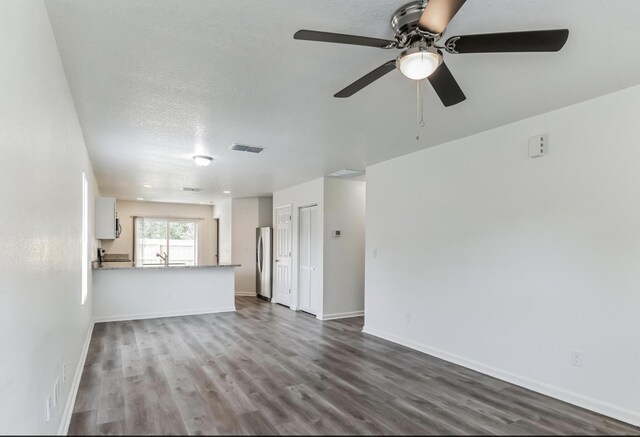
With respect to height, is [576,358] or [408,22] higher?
[408,22]

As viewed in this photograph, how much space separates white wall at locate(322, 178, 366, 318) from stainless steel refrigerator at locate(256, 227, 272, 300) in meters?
2.29

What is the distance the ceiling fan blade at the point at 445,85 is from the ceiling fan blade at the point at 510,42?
152mm

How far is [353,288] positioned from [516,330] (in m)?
3.30

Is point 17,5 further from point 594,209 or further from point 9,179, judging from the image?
point 594,209

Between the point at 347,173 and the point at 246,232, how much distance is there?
4009 mm

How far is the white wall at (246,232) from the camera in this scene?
899 centimetres

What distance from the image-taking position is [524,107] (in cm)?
303

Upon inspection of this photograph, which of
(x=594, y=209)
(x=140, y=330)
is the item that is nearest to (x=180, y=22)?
(x=594, y=209)

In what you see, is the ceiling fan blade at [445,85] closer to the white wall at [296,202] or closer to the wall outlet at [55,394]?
the wall outlet at [55,394]

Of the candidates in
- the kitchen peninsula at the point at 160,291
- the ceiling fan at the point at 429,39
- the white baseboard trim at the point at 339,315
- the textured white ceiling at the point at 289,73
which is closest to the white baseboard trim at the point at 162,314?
the kitchen peninsula at the point at 160,291

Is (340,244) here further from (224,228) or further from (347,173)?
(224,228)

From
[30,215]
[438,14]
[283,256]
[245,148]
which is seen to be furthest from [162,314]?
[438,14]

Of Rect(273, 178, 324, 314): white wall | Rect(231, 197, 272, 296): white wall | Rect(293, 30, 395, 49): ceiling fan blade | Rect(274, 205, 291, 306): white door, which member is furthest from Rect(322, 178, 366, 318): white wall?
Rect(293, 30, 395, 49): ceiling fan blade

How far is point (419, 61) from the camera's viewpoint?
1639 millimetres
